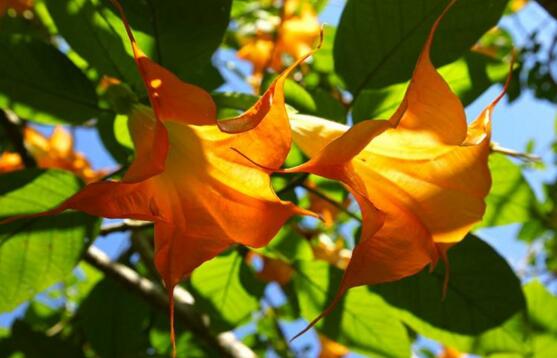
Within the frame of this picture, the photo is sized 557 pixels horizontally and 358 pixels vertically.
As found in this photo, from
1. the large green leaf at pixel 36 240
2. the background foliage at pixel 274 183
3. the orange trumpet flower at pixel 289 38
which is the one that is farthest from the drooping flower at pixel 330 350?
the large green leaf at pixel 36 240

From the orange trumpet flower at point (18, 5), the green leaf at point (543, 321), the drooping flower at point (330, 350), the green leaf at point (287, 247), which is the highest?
the orange trumpet flower at point (18, 5)

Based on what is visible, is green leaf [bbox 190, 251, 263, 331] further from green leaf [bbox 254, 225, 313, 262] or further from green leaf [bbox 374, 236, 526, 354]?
green leaf [bbox 374, 236, 526, 354]

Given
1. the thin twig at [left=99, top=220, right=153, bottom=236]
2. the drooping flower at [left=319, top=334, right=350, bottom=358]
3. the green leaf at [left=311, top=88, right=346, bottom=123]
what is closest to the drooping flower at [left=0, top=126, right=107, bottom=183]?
the thin twig at [left=99, top=220, right=153, bottom=236]

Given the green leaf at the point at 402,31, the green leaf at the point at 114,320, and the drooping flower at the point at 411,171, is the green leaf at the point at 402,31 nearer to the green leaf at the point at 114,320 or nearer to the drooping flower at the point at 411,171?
the drooping flower at the point at 411,171

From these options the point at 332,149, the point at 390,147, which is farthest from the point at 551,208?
the point at 332,149

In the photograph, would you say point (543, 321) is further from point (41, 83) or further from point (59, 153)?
point (59, 153)

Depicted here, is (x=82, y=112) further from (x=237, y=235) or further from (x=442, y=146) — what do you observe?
(x=442, y=146)
